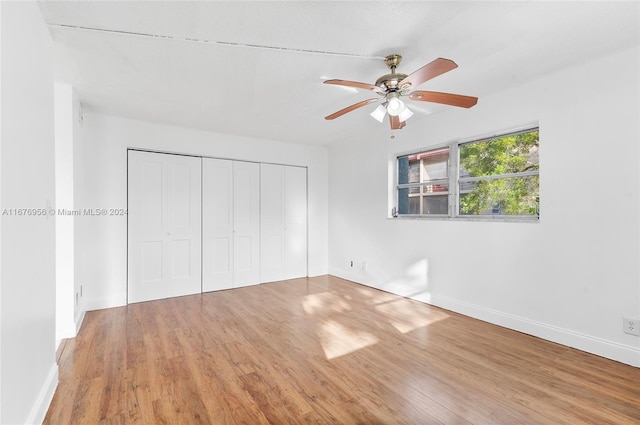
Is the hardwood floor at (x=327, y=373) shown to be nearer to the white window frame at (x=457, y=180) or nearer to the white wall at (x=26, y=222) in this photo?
the white wall at (x=26, y=222)

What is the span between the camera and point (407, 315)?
11.7 feet

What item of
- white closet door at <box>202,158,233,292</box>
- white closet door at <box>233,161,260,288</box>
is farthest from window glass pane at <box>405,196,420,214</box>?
white closet door at <box>202,158,233,292</box>

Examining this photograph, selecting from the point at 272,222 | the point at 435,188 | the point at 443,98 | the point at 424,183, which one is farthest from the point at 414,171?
the point at 272,222

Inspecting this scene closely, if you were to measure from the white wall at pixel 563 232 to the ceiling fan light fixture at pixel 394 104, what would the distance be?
5.21 ft

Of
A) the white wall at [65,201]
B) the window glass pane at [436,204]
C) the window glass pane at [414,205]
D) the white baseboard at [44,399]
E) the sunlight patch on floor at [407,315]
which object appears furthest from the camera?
the window glass pane at [414,205]

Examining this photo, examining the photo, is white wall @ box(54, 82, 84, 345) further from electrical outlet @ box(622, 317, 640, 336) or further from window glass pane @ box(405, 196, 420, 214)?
electrical outlet @ box(622, 317, 640, 336)

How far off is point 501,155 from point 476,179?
363 mm

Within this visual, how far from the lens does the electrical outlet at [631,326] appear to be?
7.84 feet

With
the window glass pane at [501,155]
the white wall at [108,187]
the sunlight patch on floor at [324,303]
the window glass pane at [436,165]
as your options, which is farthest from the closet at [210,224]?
the window glass pane at [501,155]

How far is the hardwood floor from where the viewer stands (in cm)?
185

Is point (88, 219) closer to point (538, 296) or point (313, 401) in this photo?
point (313, 401)

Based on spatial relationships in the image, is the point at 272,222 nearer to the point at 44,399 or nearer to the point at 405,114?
the point at 405,114

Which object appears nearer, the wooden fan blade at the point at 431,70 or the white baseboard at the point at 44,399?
the white baseboard at the point at 44,399

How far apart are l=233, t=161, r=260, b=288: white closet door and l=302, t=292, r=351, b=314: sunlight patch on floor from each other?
1233 mm
